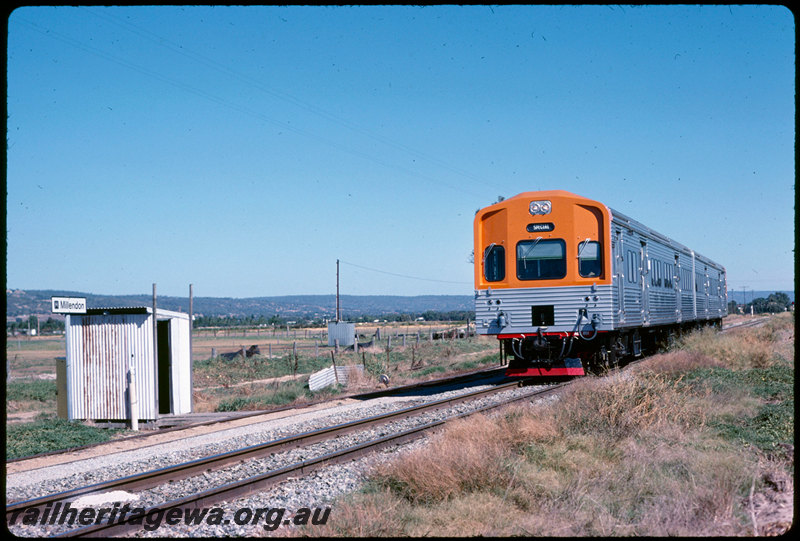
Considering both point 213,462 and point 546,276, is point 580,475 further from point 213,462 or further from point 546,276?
point 546,276

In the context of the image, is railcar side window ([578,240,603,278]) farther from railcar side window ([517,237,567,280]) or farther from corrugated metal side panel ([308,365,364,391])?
corrugated metal side panel ([308,365,364,391])

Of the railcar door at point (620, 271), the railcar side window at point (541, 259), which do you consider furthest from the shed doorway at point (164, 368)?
the railcar door at point (620, 271)

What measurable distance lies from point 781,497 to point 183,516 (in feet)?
17.7

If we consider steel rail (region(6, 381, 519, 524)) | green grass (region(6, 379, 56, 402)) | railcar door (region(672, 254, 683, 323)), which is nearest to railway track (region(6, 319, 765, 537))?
steel rail (region(6, 381, 519, 524))

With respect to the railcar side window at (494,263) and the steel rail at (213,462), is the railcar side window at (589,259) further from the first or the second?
the steel rail at (213,462)

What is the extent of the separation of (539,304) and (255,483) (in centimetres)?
844

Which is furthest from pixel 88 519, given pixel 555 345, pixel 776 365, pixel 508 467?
pixel 776 365

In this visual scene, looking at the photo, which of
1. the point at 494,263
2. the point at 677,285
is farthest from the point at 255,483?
the point at 677,285

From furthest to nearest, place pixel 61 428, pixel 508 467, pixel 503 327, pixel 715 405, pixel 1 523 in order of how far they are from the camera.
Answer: pixel 503 327 < pixel 61 428 < pixel 715 405 < pixel 508 467 < pixel 1 523

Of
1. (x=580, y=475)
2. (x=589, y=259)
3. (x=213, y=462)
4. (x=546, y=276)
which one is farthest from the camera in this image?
→ (x=546, y=276)

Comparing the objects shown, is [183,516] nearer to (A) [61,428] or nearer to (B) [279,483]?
(B) [279,483]

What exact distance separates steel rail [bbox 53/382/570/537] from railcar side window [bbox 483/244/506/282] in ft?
15.8

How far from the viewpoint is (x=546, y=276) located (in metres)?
14.7

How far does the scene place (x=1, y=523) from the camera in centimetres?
538
